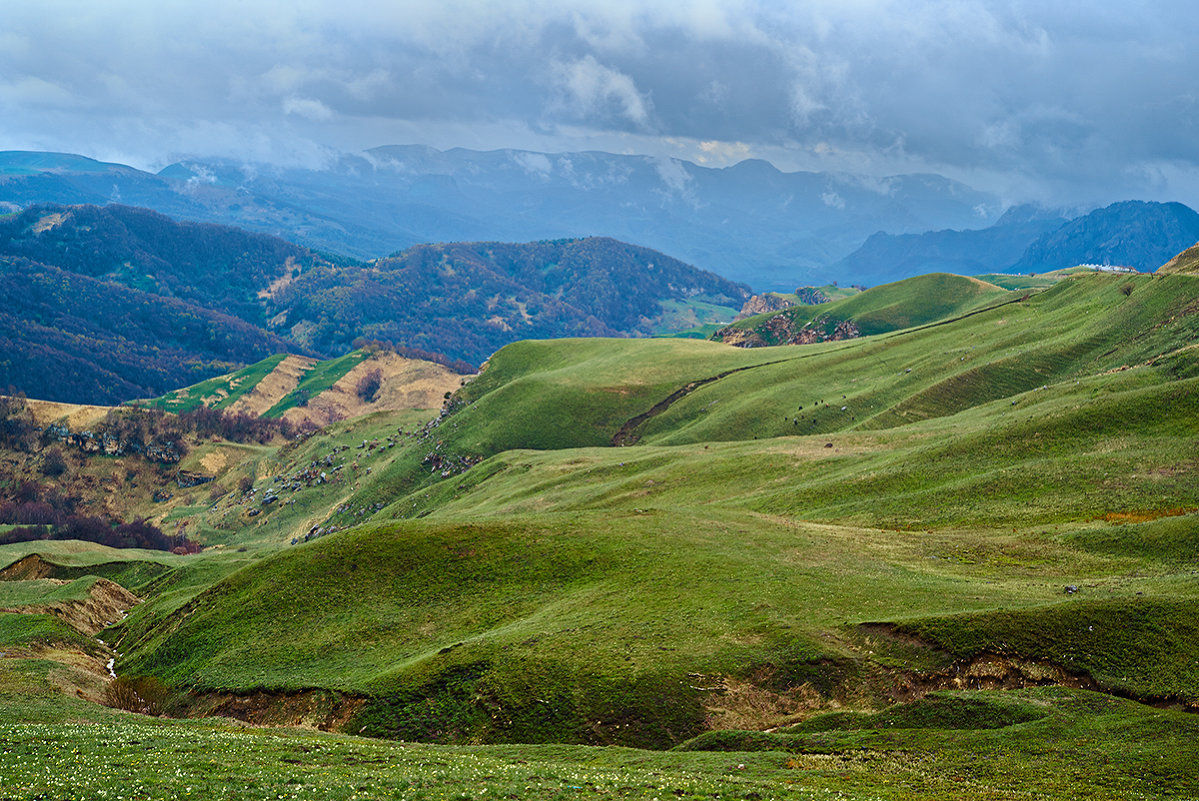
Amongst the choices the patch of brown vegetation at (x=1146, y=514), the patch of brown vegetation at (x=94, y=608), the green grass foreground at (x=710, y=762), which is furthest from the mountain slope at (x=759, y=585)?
the green grass foreground at (x=710, y=762)

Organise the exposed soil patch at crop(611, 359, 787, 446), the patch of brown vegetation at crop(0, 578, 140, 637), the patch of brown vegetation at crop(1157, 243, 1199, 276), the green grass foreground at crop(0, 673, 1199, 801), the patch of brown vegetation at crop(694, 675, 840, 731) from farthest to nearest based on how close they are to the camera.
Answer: the exposed soil patch at crop(611, 359, 787, 446) < the patch of brown vegetation at crop(1157, 243, 1199, 276) < the patch of brown vegetation at crop(0, 578, 140, 637) < the patch of brown vegetation at crop(694, 675, 840, 731) < the green grass foreground at crop(0, 673, 1199, 801)

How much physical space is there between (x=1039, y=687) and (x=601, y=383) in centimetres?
15435

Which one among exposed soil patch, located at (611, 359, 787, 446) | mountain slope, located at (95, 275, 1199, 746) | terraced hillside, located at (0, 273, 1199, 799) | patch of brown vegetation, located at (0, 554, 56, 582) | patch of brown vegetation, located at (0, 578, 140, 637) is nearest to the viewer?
terraced hillside, located at (0, 273, 1199, 799)

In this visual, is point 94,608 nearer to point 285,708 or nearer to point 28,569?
point 28,569

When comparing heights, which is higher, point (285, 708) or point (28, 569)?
point (285, 708)

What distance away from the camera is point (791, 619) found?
160 feet

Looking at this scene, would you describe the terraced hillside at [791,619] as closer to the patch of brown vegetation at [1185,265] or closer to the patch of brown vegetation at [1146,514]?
the patch of brown vegetation at [1146,514]

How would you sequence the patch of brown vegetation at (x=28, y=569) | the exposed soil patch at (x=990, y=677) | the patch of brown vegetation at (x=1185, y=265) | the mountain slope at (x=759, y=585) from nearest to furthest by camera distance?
1. the exposed soil patch at (x=990, y=677)
2. the mountain slope at (x=759, y=585)
3. the patch of brown vegetation at (x=28, y=569)
4. the patch of brown vegetation at (x=1185, y=265)

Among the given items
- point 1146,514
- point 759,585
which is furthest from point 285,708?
point 1146,514

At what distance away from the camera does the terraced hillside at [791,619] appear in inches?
1330

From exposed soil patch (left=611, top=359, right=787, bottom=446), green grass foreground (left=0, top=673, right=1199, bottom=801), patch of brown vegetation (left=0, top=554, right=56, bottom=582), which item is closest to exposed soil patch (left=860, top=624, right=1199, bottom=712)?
green grass foreground (left=0, top=673, right=1199, bottom=801)

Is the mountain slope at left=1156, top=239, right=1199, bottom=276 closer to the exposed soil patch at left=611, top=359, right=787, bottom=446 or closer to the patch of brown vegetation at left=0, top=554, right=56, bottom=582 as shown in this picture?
the exposed soil patch at left=611, top=359, right=787, bottom=446

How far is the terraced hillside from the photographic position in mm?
33781

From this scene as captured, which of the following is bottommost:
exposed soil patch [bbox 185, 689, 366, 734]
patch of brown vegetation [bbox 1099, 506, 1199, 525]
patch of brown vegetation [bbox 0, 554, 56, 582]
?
patch of brown vegetation [bbox 0, 554, 56, 582]
